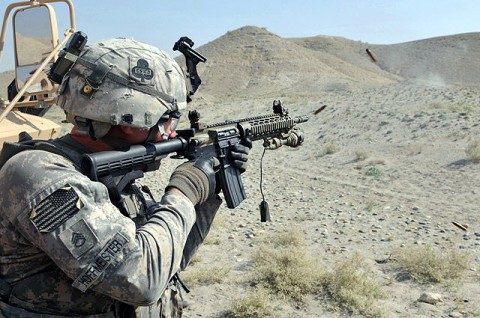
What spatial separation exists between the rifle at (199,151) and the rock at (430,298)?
1.83 m

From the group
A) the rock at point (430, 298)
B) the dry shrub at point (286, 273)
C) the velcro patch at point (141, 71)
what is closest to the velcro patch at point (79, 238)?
the velcro patch at point (141, 71)

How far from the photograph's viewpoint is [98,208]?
1.54 meters

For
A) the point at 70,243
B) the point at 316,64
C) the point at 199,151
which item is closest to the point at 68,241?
the point at 70,243

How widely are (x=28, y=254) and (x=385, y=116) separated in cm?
1350

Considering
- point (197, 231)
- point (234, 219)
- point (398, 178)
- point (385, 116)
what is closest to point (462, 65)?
point (385, 116)

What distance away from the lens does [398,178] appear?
9062 millimetres

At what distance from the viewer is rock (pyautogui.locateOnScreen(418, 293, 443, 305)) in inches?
158

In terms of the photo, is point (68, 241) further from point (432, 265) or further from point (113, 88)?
point (432, 265)

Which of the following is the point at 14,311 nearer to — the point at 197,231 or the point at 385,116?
the point at 197,231

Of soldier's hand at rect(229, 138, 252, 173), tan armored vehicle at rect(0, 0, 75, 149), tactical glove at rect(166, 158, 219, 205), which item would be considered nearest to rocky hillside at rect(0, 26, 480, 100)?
tan armored vehicle at rect(0, 0, 75, 149)

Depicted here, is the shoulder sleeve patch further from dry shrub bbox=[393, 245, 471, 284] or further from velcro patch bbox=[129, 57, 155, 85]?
dry shrub bbox=[393, 245, 471, 284]

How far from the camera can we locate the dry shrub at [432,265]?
4.43 meters

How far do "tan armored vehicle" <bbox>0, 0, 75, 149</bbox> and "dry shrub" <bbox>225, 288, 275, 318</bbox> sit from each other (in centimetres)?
292

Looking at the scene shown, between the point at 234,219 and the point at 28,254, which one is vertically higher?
the point at 28,254
